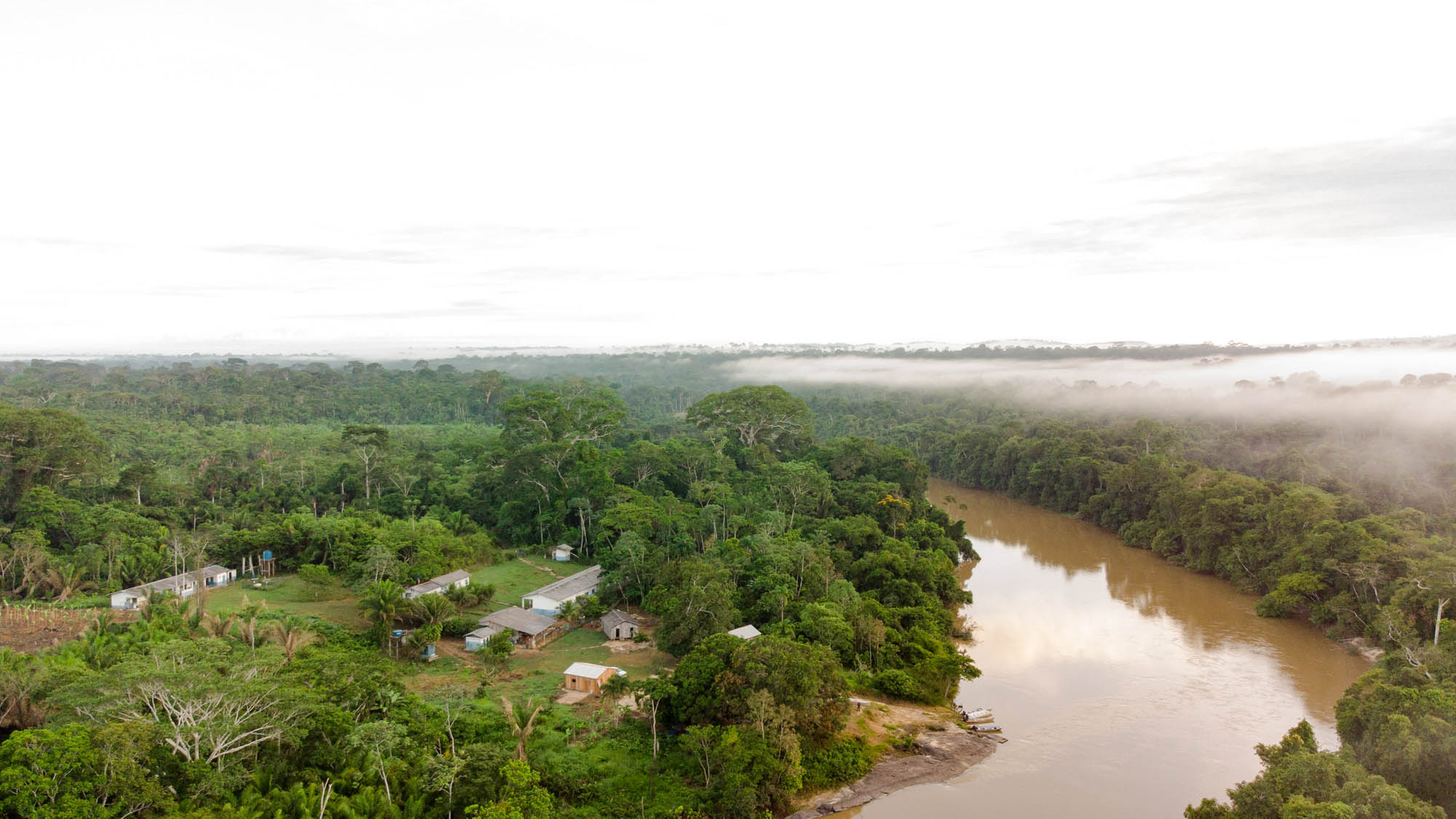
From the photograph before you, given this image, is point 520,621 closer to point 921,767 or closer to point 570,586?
point 570,586

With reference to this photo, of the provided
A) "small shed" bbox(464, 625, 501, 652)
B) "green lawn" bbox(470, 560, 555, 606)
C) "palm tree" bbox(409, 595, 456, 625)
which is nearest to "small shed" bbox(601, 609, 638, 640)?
"small shed" bbox(464, 625, 501, 652)

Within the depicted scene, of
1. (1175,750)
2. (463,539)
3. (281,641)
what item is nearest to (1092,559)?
(1175,750)

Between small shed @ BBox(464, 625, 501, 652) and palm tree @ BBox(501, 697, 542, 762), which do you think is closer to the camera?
palm tree @ BBox(501, 697, 542, 762)

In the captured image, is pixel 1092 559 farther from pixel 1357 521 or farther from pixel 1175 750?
pixel 1175 750

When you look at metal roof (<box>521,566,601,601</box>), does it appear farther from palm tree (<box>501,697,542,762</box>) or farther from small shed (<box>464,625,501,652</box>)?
palm tree (<box>501,697,542,762</box>)

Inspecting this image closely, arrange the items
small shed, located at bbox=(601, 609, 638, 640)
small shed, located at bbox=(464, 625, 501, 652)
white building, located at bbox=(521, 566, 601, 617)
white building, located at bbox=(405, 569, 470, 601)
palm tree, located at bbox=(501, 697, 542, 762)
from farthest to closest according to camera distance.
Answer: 1. white building, located at bbox=(405, 569, 470, 601)
2. white building, located at bbox=(521, 566, 601, 617)
3. small shed, located at bbox=(601, 609, 638, 640)
4. small shed, located at bbox=(464, 625, 501, 652)
5. palm tree, located at bbox=(501, 697, 542, 762)

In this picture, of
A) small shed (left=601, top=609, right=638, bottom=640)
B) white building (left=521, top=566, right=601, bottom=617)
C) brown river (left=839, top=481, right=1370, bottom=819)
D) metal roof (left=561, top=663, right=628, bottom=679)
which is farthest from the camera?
white building (left=521, top=566, right=601, bottom=617)

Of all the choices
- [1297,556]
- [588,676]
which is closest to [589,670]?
[588,676]
